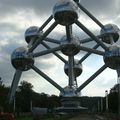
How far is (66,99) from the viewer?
58.7 meters

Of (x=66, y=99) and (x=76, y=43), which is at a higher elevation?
(x=76, y=43)

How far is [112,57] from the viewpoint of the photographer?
54.7 m

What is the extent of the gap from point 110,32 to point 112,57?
690 centimetres

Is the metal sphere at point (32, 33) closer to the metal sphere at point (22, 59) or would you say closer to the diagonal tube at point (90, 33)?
the metal sphere at point (22, 59)

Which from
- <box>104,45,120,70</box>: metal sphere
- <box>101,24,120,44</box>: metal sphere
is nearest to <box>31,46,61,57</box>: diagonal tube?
<box>104,45,120,70</box>: metal sphere

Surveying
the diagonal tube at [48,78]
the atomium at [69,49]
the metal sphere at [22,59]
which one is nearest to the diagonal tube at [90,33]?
the atomium at [69,49]

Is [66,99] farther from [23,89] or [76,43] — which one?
[23,89]

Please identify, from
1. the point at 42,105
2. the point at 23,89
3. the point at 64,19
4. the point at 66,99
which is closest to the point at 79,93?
the point at 66,99

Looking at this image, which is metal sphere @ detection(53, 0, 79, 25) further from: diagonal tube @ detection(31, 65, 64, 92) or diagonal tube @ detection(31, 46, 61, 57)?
diagonal tube @ detection(31, 65, 64, 92)

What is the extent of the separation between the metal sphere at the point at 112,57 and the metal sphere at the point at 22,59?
32.4 feet

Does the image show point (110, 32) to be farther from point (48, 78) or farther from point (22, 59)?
point (22, 59)

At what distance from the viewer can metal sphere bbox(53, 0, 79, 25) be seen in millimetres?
52188

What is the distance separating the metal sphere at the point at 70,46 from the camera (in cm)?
5591

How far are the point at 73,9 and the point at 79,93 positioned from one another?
1299 cm
